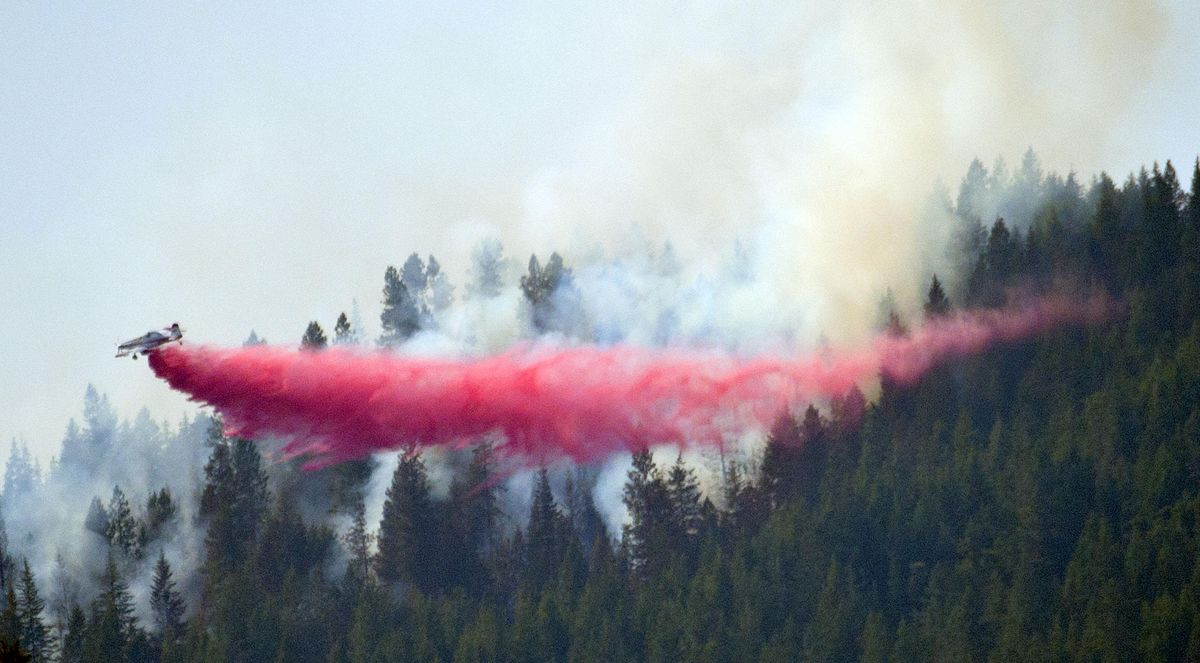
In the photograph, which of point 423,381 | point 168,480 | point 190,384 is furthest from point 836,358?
point 168,480

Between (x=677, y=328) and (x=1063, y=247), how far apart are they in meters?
23.2

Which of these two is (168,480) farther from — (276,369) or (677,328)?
(276,369)

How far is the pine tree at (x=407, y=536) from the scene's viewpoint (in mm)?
123500

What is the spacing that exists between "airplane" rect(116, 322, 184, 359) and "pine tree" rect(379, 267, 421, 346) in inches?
1989

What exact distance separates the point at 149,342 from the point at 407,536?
112 ft

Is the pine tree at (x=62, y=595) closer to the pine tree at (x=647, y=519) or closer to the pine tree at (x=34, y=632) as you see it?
the pine tree at (x=34, y=632)

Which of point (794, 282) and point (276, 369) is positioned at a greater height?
point (794, 282)

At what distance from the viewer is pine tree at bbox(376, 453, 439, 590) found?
405 feet

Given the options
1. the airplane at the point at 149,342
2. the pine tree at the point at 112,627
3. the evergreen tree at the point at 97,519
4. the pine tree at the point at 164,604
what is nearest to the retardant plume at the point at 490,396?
the airplane at the point at 149,342

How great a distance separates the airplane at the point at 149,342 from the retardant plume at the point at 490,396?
51cm

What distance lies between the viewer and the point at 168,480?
166250mm

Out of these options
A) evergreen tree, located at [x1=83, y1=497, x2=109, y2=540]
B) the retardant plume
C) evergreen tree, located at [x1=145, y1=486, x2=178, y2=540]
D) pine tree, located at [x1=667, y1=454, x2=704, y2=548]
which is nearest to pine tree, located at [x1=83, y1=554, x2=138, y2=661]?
evergreen tree, located at [x1=145, y1=486, x2=178, y2=540]

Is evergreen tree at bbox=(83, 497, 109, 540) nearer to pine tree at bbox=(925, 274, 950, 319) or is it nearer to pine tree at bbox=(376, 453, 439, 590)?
pine tree at bbox=(376, 453, 439, 590)

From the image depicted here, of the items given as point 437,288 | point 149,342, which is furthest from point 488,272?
point 149,342
